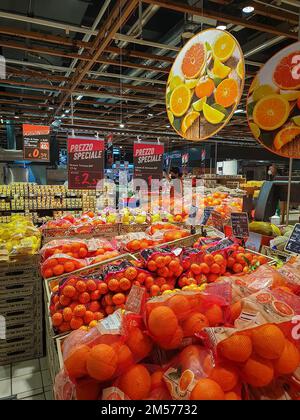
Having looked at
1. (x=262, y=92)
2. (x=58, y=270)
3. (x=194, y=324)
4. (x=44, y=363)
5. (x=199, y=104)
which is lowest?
(x=44, y=363)

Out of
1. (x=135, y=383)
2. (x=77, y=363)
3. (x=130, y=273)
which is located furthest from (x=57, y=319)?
(x=135, y=383)

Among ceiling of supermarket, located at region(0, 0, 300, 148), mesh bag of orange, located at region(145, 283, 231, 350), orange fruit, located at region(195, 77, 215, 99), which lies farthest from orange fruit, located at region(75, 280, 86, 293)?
ceiling of supermarket, located at region(0, 0, 300, 148)

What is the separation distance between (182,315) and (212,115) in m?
2.12

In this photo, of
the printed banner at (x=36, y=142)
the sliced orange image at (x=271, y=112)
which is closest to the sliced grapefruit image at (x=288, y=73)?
the sliced orange image at (x=271, y=112)

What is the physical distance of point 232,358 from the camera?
3.09ft

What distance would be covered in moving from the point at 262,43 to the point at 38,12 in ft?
11.9

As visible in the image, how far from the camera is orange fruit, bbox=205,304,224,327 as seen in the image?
118 centimetres

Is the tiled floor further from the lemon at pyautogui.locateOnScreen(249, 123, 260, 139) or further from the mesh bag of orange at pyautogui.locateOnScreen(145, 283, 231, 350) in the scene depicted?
the lemon at pyautogui.locateOnScreen(249, 123, 260, 139)

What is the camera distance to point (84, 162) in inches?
226

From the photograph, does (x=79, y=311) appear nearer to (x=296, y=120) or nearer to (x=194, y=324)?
(x=194, y=324)

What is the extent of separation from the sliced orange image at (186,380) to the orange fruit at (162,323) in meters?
0.14

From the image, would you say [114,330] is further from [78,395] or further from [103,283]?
[103,283]

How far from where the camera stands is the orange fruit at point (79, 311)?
1774mm

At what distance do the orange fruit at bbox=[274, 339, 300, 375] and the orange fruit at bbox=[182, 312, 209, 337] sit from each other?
279mm
